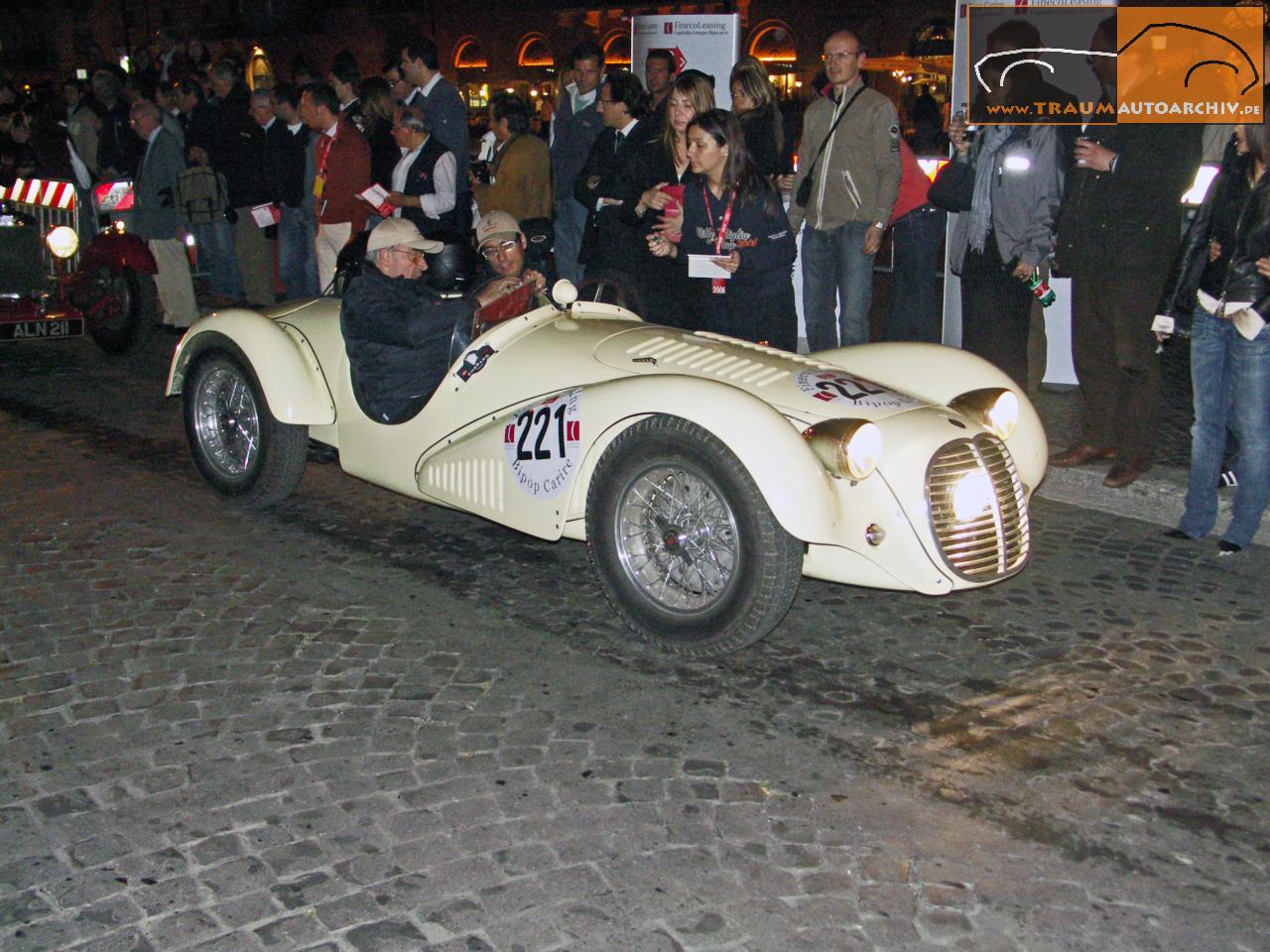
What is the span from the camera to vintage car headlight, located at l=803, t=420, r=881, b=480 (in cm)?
424

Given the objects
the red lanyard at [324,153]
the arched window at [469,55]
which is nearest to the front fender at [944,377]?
the red lanyard at [324,153]

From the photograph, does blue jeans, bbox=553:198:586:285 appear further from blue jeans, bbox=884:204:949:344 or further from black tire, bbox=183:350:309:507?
black tire, bbox=183:350:309:507

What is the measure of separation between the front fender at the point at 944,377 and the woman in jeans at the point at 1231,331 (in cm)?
96

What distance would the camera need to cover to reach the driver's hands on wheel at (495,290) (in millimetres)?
5707

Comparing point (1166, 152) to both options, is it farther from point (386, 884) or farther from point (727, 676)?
point (386, 884)

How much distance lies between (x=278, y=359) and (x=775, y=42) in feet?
106

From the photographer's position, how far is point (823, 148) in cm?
771

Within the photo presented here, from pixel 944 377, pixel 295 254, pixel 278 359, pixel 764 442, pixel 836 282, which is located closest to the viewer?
pixel 764 442

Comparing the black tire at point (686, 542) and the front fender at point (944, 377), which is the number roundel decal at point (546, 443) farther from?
the front fender at point (944, 377)

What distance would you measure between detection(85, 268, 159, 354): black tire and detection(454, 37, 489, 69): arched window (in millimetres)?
35780

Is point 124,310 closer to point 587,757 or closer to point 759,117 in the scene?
point 759,117

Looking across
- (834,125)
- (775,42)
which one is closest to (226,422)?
(834,125)

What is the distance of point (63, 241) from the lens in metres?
10.2

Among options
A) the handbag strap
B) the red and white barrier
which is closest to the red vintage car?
the red and white barrier
